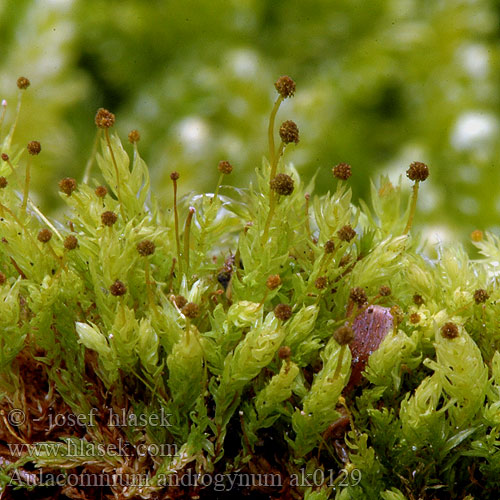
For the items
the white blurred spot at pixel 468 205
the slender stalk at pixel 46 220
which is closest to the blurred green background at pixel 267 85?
the white blurred spot at pixel 468 205

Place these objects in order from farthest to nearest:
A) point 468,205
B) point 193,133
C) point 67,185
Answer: point 193,133
point 468,205
point 67,185

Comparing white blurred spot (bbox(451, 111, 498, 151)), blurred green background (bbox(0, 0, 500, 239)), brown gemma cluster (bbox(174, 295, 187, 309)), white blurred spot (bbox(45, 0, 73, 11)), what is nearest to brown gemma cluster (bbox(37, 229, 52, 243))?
brown gemma cluster (bbox(174, 295, 187, 309))

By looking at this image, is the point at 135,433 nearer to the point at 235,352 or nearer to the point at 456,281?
the point at 235,352

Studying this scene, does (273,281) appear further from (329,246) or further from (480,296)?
(480,296)

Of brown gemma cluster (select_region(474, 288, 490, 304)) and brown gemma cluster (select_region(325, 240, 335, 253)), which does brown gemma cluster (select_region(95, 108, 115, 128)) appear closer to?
brown gemma cluster (select_region(325, 240, 335, 253))

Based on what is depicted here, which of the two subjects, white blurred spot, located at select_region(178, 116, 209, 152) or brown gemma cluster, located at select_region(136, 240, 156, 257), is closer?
brown gemma cluster, located at select_region(136, 240, 156, 257)

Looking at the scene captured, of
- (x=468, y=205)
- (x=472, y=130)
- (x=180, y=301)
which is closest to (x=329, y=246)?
(x=180, y=301)

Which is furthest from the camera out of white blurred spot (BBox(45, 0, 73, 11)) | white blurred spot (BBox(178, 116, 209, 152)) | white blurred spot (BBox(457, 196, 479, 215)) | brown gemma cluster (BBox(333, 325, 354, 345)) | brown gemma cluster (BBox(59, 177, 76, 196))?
white blurred spot (BBox(45, 0, 73, 11))

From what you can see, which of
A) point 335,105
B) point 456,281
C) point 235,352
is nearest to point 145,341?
point 235,352
